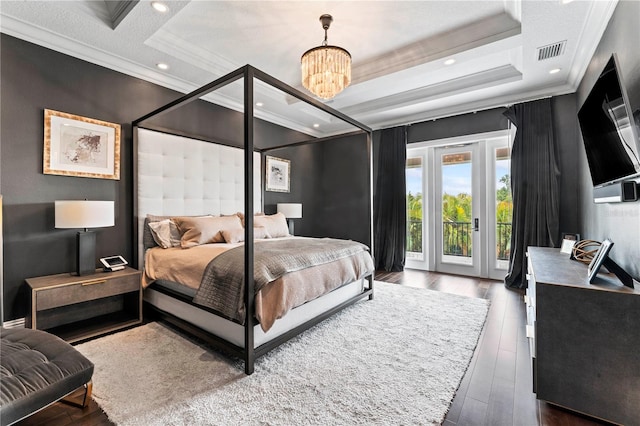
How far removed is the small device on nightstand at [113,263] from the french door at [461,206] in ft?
14.7

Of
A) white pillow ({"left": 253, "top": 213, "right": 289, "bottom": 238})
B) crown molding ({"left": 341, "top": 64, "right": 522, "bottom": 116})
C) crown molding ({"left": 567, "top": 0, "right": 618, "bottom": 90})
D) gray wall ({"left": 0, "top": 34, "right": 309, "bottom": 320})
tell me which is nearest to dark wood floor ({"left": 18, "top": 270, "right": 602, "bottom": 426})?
gray wall ({"left": 0, "top": 34, "right": 309, "bottom": 320})

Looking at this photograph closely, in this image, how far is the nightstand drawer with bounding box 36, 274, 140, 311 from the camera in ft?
7.48

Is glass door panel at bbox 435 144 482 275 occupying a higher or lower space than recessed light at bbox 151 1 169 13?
lower

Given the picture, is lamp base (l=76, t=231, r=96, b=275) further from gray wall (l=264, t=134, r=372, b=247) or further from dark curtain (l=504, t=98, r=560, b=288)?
dark curtain (l=504, t=98, r=560, b=288)

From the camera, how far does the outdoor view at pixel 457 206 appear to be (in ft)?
14.7

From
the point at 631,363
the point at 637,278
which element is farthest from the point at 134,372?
the point at 637,278

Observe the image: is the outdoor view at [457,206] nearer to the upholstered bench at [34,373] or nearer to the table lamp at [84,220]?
the table lamp at [84,220]

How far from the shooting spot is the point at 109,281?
2615mm

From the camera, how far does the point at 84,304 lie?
288 centimetres

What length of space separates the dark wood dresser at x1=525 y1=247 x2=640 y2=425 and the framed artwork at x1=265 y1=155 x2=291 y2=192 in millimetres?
4052

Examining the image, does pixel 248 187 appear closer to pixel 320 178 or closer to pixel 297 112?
pixel 297 112

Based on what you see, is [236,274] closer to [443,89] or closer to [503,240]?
[443,89]

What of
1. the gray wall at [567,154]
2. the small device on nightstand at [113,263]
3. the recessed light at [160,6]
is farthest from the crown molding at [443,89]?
the small device on nightstand at [113,263]

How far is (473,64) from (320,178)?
11.4 ft
